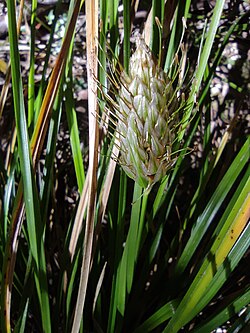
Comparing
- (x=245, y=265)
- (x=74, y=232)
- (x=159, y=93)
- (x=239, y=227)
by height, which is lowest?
(x=245, y=265)

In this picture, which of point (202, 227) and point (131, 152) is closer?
point (131, 152)

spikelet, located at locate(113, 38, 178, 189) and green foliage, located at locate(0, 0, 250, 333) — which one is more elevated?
spikelet, located at locate(113, 38, 178, 189)

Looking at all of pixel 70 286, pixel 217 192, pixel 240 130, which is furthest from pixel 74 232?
pixel 240 130

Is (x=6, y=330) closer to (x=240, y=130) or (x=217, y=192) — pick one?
(x=217, y=192)

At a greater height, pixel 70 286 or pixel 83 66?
pixel 83 66

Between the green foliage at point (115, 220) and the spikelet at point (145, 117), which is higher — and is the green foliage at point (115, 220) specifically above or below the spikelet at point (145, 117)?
below
